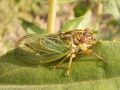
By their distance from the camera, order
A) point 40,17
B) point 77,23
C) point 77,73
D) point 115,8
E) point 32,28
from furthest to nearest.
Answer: point 40,17 → point 115,8 → point 32,28 → point 77,23 → point 77,73

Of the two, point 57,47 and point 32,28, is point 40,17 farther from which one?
point 57,47

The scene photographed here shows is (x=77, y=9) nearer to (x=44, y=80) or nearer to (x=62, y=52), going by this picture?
(x=62, y=52)

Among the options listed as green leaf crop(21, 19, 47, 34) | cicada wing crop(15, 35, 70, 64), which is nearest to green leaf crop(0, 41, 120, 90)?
cicada wing crop(15, 35, 70, 64)

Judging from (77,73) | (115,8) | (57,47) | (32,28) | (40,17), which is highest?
(40,17)

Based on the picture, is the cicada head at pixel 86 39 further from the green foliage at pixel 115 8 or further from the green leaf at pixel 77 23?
the green foliage at pixel 115 8

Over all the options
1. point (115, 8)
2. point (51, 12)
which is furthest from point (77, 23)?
point (115, 8)

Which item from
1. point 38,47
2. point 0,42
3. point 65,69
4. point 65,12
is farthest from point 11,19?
point 65,69

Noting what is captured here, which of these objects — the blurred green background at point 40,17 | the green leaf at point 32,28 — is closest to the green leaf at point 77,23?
the blurred green background at point 40,17
